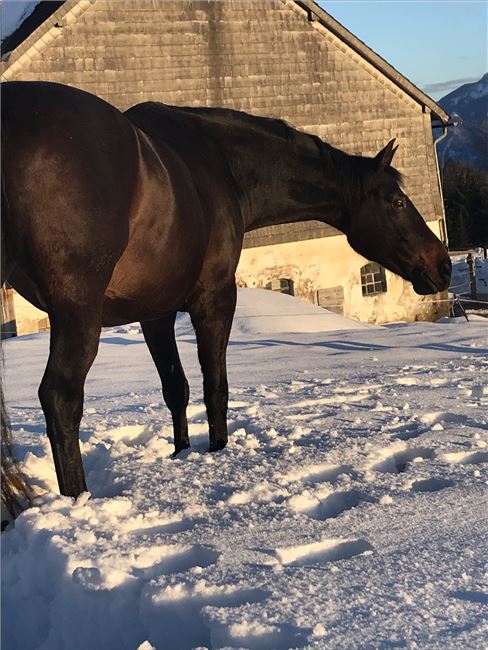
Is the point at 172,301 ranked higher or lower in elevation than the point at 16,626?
higher

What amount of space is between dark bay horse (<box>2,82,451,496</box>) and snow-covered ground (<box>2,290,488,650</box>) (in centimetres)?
42

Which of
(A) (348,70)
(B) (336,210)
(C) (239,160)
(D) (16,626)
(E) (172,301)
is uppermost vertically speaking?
(A) (348,70)

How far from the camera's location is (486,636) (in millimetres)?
1847

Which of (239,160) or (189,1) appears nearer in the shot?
(239,160)

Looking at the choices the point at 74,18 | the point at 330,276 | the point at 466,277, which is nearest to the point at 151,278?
the point at 74,18

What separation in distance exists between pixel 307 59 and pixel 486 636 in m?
16.0

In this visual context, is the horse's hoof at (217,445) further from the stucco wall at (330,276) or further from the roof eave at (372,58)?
the roof eave at (372,58)

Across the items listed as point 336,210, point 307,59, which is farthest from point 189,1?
point 336,210

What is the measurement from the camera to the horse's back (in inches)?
108

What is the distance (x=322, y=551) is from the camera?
252 cm

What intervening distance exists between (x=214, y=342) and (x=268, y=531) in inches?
56.8

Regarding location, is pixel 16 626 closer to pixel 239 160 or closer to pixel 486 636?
pixel 486 636

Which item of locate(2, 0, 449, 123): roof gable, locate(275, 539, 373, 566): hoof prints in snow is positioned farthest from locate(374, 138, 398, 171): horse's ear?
locate(2, 0, 449, 123): roof gable

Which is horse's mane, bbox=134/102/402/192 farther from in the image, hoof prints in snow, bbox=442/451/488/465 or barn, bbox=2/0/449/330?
barn, bbox=2/0/449/330
